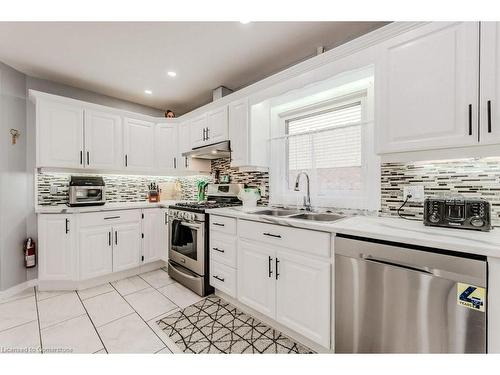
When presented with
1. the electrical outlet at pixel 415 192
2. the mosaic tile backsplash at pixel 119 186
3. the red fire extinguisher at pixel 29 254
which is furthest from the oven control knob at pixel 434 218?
the red fire extinguisher at pixel 29 254

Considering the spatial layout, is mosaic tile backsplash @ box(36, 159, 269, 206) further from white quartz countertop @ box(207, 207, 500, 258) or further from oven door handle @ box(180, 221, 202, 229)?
white quartz countertop @ box(207, 207, 500, 258)

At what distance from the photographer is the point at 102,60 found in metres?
2.46

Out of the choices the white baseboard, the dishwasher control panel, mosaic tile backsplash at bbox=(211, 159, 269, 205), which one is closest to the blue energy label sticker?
the dishwasher control panel

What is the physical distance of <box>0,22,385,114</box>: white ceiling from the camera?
1.95 meters

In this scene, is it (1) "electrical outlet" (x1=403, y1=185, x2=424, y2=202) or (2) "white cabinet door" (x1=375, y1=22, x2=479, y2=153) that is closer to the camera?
(2) "white cabinet door" (x1=375, y1=22, x2=479, y2=153)

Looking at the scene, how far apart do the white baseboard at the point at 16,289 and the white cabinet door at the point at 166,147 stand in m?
2.00

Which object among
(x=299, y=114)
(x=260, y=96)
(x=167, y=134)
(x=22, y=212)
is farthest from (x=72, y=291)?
(x=299, y=114)

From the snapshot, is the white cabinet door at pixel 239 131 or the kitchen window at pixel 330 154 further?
the white cabinet door at pixel 239 131

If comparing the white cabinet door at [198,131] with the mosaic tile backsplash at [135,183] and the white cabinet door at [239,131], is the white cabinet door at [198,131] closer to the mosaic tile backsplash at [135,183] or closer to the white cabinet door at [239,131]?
the mosaic tile backsplash at [135,183]

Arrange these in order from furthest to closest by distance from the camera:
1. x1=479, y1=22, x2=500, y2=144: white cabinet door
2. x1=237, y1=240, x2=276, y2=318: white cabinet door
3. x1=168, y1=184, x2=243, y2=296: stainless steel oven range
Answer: x1=168, y1=184, x2=243, y2=296: stainless steel oven range
x1=237, y1=240, x2=276, y2=318: white cabinet door
x1=479, y1=22, x2=500, y2=144: white cabinet door

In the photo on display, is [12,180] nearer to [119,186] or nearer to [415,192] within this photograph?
[119,186]

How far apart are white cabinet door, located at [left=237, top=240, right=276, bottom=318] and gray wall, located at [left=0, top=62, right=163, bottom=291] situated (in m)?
2.58

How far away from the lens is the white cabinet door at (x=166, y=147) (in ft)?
11.7

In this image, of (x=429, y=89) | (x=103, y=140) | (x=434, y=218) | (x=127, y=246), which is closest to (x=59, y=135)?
(x=103, y=140)
